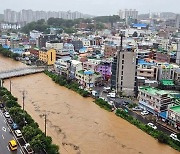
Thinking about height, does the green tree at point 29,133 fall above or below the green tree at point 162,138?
above

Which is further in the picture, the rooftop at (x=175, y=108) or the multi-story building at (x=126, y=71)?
the multi-story building at (x=126, y=71)

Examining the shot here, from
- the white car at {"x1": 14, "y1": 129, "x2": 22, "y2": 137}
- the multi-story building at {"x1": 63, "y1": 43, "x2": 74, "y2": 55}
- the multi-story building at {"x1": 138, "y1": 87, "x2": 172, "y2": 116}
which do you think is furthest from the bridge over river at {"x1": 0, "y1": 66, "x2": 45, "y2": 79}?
the multi-story building at {"x1": 138, "y1": 87, "x2": 172, "y2": 116}

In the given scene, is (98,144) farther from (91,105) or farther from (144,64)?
(144,64)

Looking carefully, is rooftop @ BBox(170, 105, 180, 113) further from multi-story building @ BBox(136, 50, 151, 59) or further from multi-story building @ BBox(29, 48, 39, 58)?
multi-story building @ BBox(29, 48, 39, 58)

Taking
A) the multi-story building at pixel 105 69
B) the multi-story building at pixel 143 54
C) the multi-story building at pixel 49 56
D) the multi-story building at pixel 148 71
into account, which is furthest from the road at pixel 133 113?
the multi-story building at pixel 49 56

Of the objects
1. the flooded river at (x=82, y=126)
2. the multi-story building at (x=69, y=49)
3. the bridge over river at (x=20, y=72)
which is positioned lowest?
the flooded river at (x=82, y=126)

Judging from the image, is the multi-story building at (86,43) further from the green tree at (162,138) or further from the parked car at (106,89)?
the green tree at (162,138)

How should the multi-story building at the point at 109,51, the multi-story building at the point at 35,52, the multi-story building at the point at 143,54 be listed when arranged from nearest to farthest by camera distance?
the multi-story building at the point at 143,54, the multi-story building at the point at 109,51, the multi-story building at the point at 35,52
